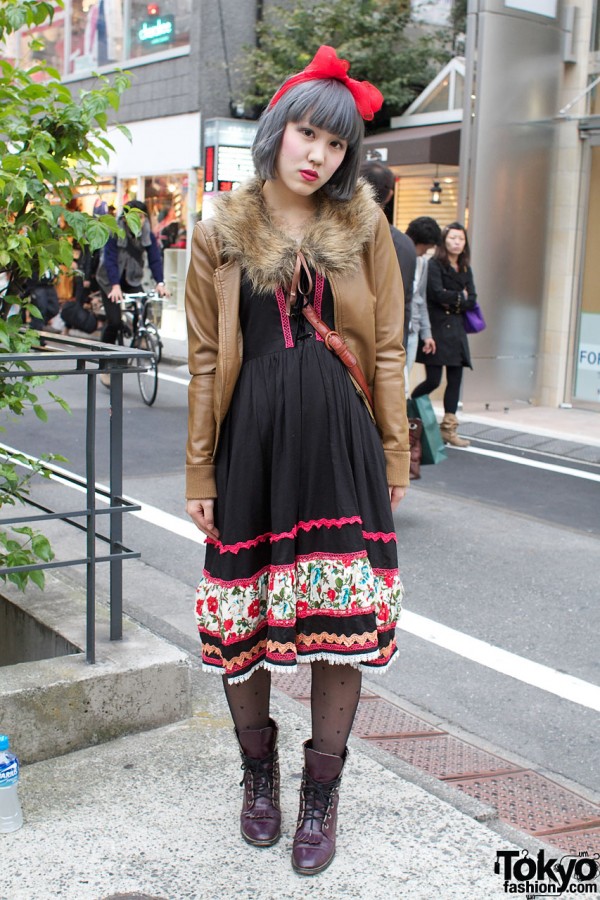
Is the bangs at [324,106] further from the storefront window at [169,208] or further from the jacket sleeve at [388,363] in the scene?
the storefront window at [169,208]

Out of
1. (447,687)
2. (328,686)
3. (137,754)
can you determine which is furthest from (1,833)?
(447,687)

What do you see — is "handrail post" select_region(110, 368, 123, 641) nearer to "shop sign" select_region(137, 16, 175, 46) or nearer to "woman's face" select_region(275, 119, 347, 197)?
"woman's face" select_region(275, 119, 347, 197)

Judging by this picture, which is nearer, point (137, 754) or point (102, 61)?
point (137, 754)

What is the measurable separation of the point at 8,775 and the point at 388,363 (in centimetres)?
147

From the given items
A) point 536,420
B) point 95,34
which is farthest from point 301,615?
point 95,34

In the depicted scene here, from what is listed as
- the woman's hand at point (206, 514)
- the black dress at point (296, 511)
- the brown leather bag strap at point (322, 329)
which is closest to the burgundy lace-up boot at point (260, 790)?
the black dress at point (296, 511)

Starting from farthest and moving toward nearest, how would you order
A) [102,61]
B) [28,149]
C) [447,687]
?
[102,61] → [447,687] → [28,149]

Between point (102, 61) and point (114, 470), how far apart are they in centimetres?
1918

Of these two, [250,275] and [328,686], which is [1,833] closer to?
[328,686]

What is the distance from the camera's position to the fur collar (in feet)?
8.49

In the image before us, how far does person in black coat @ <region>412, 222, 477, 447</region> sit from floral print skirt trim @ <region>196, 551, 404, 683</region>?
578 cm

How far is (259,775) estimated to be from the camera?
9.09 feet

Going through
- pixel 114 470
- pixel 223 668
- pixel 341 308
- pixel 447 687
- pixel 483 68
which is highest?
pixel 483 68

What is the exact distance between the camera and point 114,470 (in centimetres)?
338
